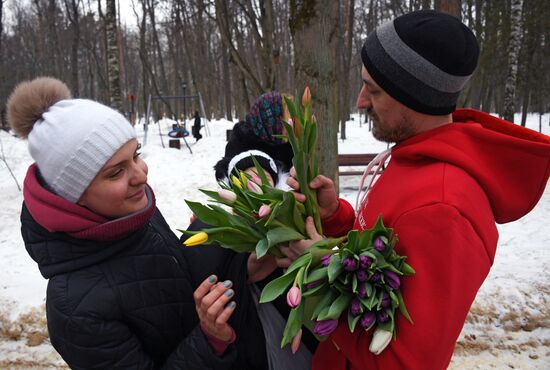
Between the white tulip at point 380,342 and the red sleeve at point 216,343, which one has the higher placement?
the white tulip at point 380,342

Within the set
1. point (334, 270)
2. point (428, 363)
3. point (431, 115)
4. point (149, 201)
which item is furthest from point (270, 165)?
point (428, 363)

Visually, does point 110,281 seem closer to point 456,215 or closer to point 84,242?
point 84,242

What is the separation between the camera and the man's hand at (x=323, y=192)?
4.48 feet

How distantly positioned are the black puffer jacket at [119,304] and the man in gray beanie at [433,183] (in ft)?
1.60

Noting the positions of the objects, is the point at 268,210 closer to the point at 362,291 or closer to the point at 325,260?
the point at 325,260

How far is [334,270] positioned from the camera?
3.33ft

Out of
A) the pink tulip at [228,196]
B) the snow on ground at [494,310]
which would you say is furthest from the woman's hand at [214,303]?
the snow on ground at [494,310]

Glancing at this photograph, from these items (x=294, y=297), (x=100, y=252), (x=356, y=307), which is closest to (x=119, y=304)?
(x=100, y=252)

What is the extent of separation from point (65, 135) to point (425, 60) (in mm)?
1135

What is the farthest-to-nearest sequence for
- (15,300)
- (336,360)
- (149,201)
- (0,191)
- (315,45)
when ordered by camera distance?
(0,191)
(15,300)
(315,45)
(149,201)
(336,360)

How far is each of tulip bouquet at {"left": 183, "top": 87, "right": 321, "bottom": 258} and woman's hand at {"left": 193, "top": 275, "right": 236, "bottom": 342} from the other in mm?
126

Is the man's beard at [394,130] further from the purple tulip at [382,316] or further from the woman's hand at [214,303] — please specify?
the woman's hand at [214,303]

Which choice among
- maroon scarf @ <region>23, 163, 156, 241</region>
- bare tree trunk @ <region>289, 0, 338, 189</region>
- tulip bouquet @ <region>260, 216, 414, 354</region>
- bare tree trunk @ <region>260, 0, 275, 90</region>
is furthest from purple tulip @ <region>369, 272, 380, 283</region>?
bare tree trunk @ <region>260, 0, 275, 90</region>

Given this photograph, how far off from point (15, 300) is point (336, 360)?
4.03 m
